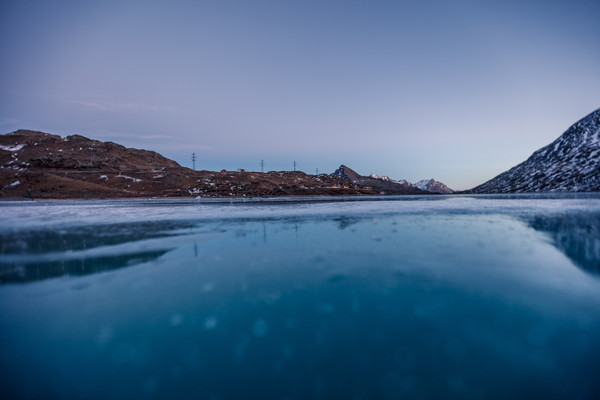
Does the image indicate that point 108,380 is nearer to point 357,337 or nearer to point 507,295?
point 357,337

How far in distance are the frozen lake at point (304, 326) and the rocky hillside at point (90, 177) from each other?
353 ft

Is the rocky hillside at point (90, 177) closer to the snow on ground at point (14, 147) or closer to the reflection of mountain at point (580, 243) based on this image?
the snow on ground at point (14, 147)

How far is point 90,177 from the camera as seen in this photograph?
124938 mm

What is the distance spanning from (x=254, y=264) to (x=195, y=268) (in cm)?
182

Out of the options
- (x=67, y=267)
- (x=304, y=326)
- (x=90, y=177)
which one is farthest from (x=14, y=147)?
(x=304, y=326)

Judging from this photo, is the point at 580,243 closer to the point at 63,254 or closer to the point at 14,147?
the point at 63,254

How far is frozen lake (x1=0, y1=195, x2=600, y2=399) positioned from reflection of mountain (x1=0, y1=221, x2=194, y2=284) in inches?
4.8

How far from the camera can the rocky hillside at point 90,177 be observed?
96.5 metres

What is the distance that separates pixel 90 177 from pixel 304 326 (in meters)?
151

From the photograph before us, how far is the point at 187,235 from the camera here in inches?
599

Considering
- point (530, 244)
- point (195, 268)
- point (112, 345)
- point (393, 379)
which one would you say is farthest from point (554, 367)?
point (530, 244)

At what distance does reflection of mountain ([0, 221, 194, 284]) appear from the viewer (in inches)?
345

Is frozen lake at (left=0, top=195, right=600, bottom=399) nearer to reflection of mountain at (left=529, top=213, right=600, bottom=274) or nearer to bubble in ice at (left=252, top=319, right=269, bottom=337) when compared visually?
bubble in ice at (left=252, top=319, right=269, bottom=337)

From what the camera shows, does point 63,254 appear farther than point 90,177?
No
